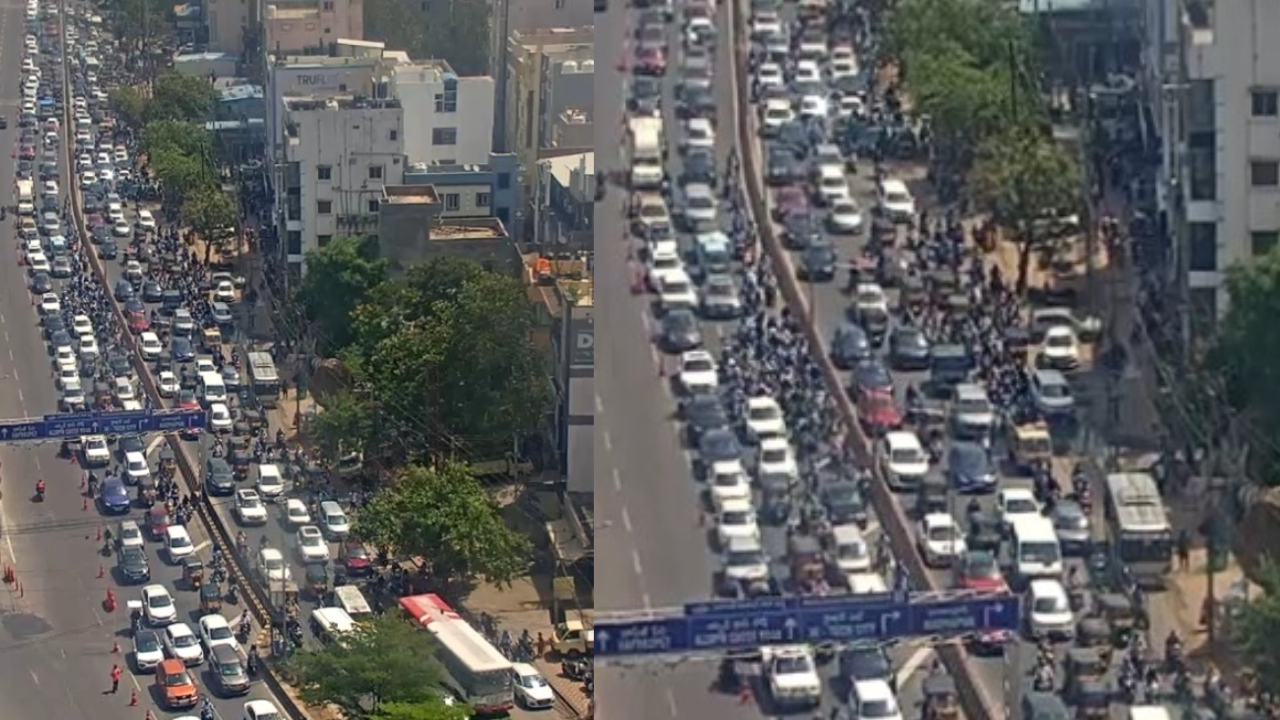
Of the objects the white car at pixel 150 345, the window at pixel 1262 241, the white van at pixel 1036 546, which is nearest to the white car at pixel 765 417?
the white van at pixel 1036 546

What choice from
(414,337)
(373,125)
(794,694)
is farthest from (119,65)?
(794,694)

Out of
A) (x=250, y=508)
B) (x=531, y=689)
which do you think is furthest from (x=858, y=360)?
(x=250, y=508)

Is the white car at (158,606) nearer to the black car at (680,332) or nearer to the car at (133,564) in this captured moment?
the car at (133,564)

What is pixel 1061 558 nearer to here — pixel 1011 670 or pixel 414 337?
pixel 1011 670

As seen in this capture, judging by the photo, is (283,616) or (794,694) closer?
(794,694)

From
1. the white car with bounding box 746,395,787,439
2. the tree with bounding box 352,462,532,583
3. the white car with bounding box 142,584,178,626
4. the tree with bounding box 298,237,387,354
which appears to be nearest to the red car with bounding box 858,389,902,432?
the white car with bounding box 746,395,787,439

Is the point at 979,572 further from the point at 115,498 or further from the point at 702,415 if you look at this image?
the point at 115,498
